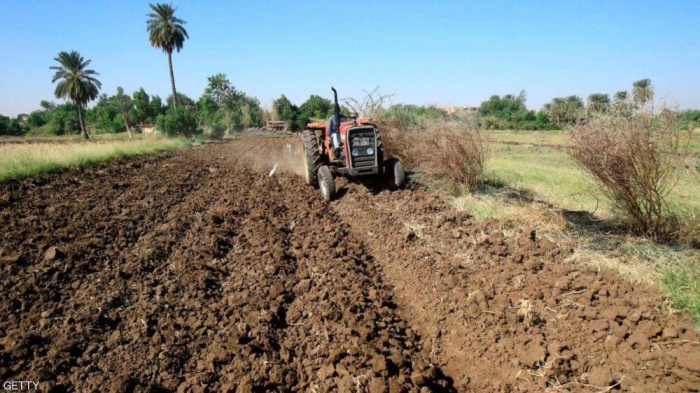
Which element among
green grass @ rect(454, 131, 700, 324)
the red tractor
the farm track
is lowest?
the farm track

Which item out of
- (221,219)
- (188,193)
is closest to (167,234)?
(221,219)

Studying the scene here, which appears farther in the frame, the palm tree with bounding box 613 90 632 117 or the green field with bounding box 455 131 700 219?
the green field with bounding box 455 131 700 219

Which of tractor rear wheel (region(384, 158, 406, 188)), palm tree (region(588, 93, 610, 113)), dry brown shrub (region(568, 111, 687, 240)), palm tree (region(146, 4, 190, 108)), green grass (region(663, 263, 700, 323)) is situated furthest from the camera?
palm tree (region(146, 4, 190, 108))

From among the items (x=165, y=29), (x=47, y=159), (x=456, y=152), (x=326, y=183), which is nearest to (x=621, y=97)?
(x=456, y=152)

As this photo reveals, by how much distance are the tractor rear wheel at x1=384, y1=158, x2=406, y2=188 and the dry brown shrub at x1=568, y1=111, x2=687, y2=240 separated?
3577 millimetres

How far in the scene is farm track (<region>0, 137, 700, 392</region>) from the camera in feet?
9.67

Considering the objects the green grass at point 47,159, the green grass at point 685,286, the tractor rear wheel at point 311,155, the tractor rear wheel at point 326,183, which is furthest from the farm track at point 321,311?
the green grass at point 47,159

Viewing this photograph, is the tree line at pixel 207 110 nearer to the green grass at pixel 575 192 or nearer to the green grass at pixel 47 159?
the green grass at pixel 575 192

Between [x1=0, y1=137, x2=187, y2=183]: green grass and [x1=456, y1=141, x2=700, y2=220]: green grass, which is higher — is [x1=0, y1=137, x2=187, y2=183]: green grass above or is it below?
above

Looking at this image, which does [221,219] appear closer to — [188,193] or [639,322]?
[188,193]

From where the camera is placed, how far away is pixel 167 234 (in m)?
5.93

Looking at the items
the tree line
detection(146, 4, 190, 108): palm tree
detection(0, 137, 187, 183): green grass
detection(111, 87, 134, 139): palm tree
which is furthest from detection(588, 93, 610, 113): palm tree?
detection(111, 87, 134, 139): palm tree

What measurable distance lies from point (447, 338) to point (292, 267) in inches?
83.1

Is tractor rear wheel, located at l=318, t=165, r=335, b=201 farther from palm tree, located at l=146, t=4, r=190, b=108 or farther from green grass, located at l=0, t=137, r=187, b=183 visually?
palm tree, located at l=146, t=4, r=190, b=108
